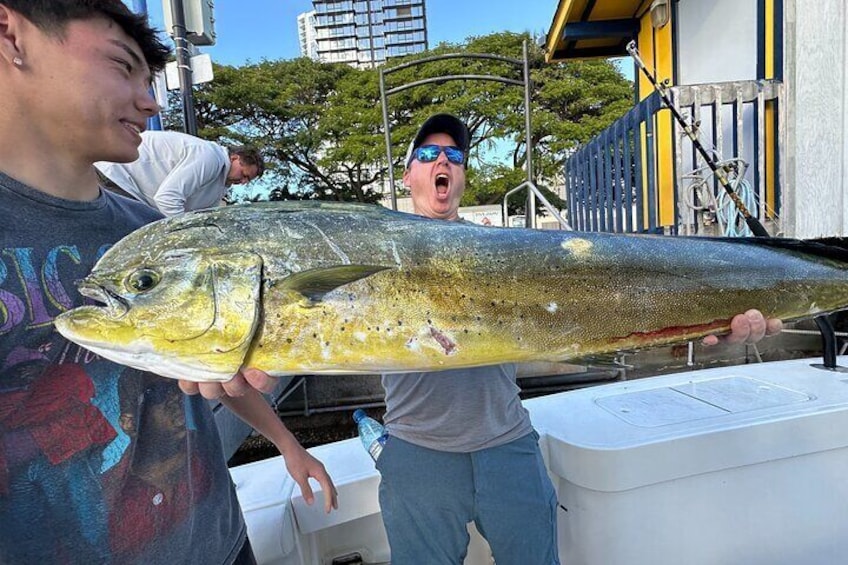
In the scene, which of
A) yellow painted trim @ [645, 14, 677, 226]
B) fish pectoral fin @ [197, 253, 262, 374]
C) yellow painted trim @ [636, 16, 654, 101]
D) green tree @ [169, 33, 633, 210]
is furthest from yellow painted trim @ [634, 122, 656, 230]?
green tree @ [169, 33, 633, 210]

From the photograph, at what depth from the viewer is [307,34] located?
88.4 metres

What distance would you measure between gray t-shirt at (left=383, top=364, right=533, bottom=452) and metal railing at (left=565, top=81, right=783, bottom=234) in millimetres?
3483

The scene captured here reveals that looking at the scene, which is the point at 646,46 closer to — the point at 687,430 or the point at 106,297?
the point at 687,430

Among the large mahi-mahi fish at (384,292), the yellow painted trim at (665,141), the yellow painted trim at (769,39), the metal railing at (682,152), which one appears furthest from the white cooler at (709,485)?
the yellow painted trim at (769,39)

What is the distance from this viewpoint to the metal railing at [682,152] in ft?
15.7

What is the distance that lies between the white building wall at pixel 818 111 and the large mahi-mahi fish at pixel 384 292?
162 inches

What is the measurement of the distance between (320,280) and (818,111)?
17.3 feet

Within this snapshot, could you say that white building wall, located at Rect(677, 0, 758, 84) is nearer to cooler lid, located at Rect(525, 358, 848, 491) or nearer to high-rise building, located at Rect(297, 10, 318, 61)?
cooler lid, located at Rect(525, 358, 848, 491)

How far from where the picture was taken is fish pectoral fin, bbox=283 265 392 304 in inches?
44.2

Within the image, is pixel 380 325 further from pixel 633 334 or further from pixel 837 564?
pixel 837 564

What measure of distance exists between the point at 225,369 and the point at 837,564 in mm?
2645

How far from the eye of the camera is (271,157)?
22938 millimetres

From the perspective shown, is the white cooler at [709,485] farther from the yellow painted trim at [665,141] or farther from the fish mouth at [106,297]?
the yellow painted trim at [665,141]

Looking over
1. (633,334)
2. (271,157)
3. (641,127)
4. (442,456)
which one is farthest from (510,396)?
(271,157)
